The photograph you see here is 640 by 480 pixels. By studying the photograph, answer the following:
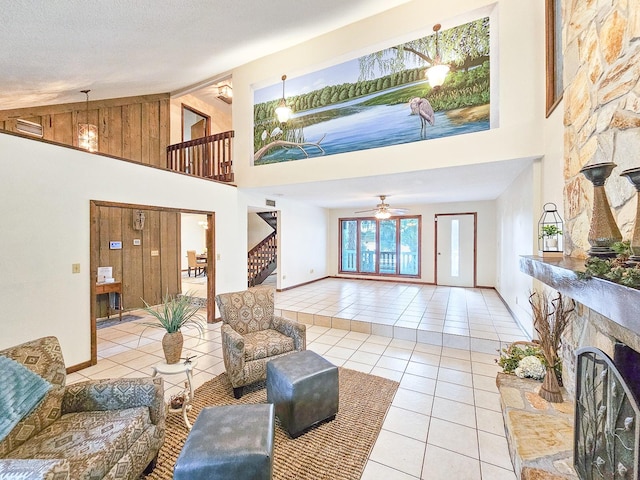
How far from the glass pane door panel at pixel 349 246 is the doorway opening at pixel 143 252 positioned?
4.79 meters

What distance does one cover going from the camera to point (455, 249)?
7.36m

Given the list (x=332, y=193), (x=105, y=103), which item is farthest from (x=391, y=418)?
(x=105, y=103)

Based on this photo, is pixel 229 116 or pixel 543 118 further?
pixel 229 116

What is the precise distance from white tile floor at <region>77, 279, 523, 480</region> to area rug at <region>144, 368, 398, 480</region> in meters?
0.11

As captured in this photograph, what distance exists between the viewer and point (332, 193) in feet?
19.2

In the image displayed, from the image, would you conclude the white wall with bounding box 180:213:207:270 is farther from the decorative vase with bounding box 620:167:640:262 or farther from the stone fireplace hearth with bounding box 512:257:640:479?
the decorative vase with bounding box 620:167:640:262

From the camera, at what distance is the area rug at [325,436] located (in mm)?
1789

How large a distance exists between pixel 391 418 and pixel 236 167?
15.6ft

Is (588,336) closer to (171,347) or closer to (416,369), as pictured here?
(416,369)

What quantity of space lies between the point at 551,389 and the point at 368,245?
6759mm

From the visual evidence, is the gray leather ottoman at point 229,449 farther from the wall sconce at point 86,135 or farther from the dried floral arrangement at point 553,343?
the wall sconce at point 86,135

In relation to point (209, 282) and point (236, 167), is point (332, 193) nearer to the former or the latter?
point (236, 167)

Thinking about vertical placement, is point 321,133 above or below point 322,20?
below

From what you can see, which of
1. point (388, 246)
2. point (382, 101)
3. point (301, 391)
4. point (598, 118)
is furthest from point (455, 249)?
point (301, 391)
